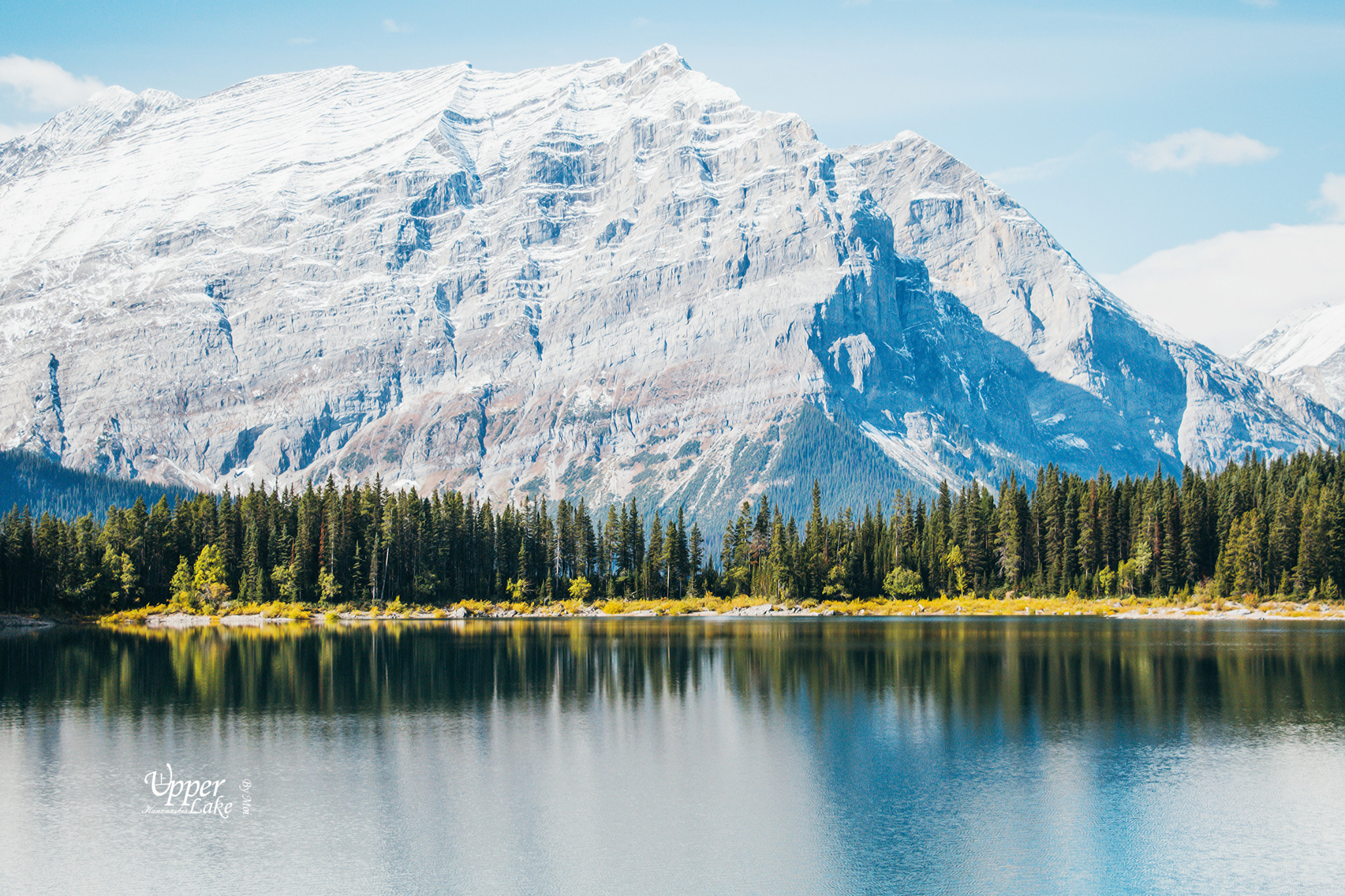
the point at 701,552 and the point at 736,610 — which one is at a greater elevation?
the point at 701,552

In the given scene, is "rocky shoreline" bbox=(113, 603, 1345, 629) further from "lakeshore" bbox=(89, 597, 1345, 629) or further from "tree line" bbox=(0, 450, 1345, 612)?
"tree line" bbox=(0, 450, 1345, 612)

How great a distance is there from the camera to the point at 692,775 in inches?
1825

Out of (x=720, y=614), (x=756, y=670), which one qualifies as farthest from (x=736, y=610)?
(x=756, y=670)

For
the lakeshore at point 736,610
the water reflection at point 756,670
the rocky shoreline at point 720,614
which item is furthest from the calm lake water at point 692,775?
the lakeshore at point 736,610

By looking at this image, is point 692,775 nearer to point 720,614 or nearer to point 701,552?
point 720,614

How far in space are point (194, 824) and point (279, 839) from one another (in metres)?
4.02

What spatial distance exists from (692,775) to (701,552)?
13987 cm

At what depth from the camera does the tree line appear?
134 meters

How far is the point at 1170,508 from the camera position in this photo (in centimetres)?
14075

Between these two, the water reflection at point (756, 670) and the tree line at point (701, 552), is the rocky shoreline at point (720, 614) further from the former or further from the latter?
the water reflection at point (756, 670)

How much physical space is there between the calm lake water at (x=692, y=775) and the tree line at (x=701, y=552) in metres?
55.3

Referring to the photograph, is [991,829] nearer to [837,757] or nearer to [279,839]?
[837,757]

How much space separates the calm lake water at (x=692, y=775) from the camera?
3472 centimetres

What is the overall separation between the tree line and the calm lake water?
5535 centimetres
